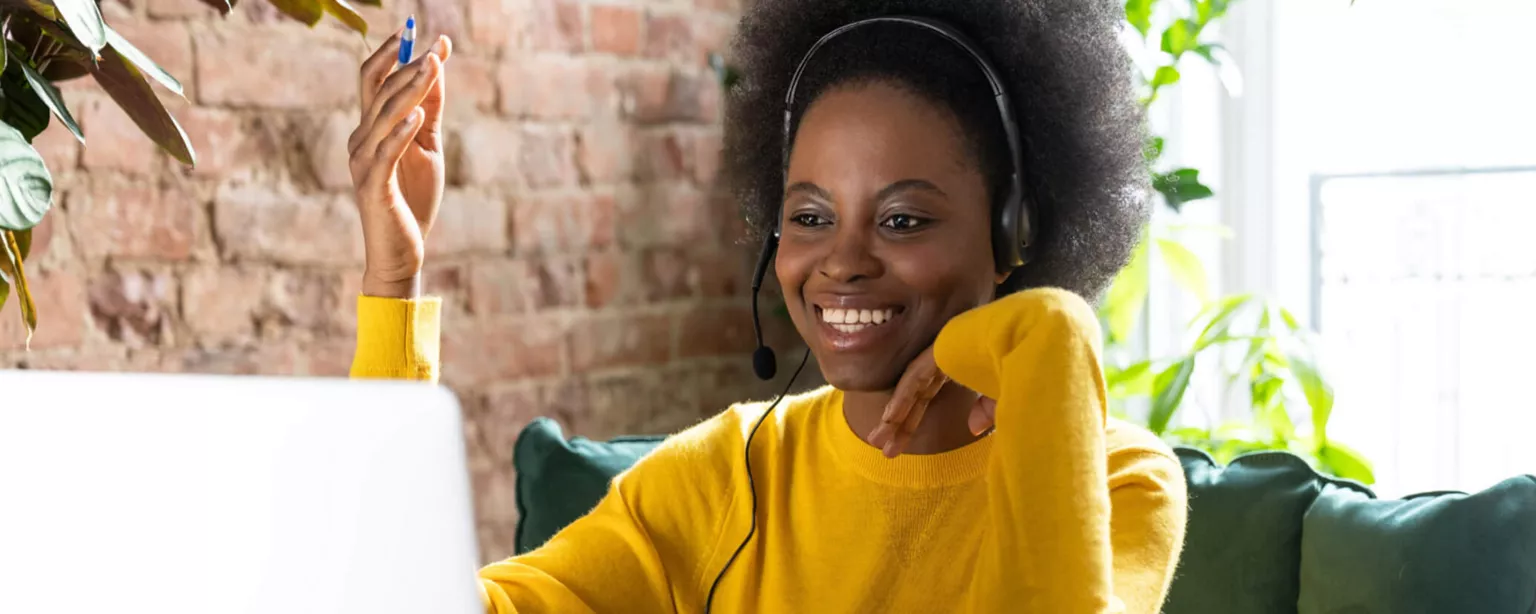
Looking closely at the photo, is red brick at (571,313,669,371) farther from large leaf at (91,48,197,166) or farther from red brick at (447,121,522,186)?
large leaf at (91,48,197,166)

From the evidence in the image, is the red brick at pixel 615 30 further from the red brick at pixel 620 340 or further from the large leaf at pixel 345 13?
the large leaf at pixel 345 13

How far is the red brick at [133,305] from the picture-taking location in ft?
4.88

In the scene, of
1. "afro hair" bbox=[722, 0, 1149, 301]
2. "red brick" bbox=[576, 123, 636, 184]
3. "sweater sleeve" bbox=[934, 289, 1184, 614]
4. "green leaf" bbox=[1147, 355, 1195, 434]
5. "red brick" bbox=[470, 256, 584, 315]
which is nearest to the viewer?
"sweater sleeve" bbox=[934, 289, 1184, 614]

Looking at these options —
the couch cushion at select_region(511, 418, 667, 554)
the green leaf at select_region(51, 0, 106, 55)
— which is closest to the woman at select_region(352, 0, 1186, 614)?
the green leaf at select_region(51, 0, 106, 55)

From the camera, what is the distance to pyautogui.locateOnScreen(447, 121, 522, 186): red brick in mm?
1854

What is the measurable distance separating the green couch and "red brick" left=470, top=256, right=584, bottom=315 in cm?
47

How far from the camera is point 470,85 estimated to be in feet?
6.15

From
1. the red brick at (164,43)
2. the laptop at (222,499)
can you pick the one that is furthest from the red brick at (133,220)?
the laptop at (222,499)

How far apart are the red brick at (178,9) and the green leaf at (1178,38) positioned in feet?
4.09

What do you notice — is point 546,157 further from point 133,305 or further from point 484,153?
point 133,305

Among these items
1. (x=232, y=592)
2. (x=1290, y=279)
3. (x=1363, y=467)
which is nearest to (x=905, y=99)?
(x=232, y=592)

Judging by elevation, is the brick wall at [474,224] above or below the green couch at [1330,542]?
above

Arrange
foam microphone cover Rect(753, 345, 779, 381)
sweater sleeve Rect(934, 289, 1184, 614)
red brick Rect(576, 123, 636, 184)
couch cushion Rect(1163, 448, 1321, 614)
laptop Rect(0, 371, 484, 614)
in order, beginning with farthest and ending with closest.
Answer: red brick Rect(576, 123, 636, 184)
couch cushion Rect(1163, 448, 1321, 614)
foam microphone cover Rect(753, 345, 779, 381)
sweater sleeve Rect(934, 289, 1184, 614)
laptop Rect(0, 371, 484, 614)

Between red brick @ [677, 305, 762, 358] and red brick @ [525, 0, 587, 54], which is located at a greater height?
red brick @ [525, 0, 587, 54]
